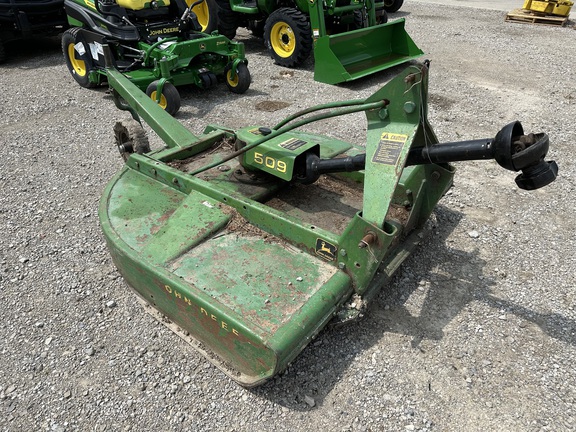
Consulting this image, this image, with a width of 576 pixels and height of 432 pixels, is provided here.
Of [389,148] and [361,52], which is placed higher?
[389,148]

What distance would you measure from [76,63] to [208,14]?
2.20 meters

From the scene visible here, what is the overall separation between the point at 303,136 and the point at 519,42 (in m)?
6.78

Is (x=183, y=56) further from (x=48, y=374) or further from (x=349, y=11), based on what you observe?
(x=48, y=374)

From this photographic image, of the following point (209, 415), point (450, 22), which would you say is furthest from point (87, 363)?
point (450, 22)


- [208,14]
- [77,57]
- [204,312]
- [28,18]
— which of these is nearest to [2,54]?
[28,18]

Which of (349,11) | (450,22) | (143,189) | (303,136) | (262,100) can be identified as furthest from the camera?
(450,22)

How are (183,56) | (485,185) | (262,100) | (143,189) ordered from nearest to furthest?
(143,189)
(485,185)
(183,56)
(262,100)

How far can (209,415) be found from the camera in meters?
2.18

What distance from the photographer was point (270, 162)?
2.75 metres

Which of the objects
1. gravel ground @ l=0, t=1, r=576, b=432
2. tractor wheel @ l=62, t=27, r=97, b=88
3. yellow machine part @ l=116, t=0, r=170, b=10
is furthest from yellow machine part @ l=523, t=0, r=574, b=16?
tractor wheel @ l=62, t=27, r=97, b=88

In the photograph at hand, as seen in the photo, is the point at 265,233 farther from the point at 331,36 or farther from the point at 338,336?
the point at 331,36

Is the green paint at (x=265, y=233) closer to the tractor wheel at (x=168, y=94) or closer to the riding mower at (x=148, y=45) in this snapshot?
the tractor wheel at (x=168, y=94)

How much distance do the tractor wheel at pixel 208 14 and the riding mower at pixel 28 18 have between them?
85.6 inches

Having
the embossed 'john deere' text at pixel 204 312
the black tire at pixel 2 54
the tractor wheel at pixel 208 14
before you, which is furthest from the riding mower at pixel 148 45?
the embossed 'john deere' text at pixel 204 312
